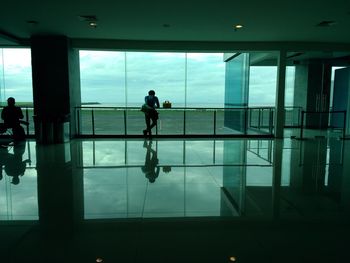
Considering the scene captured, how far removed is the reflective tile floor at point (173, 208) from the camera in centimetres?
209

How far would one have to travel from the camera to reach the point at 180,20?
18.9ft

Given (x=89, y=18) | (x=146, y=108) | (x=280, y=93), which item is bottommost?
(x=146, y=108)

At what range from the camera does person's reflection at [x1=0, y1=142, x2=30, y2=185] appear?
13.7ft

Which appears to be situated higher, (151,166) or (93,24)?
(93,24)

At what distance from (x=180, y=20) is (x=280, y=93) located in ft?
13.6

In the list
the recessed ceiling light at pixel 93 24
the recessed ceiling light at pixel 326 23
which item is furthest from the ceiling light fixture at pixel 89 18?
the recessed ceiling light at pixel 326 23

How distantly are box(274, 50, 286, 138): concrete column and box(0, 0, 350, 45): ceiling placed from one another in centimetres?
60

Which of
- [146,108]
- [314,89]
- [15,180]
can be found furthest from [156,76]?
[314,89]

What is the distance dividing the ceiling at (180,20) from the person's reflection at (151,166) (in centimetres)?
278

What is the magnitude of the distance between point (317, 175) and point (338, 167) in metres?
0.80

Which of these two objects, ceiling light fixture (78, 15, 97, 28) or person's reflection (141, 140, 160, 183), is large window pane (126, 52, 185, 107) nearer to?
ceiling light fixture (78, 15, 97, 28)

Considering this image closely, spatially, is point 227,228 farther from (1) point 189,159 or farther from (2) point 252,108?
(2) point 252,108

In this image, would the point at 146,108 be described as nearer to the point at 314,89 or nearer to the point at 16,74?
the point at 16,74

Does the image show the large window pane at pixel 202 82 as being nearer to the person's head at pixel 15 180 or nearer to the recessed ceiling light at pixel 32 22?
the recessed ceiling light at pixel 32 22
